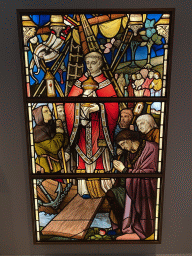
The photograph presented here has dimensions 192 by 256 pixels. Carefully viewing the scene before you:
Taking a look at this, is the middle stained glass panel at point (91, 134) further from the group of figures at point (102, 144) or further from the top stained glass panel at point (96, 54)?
the top stained glass panel at point (96, 54)

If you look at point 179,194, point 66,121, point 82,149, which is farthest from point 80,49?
point 179,194

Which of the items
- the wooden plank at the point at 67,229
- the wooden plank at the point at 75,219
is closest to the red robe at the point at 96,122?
the wooden plank at the point at 75,219

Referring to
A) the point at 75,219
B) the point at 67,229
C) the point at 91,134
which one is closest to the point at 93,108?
the point at 91,134

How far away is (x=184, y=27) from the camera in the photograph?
82.0 inches

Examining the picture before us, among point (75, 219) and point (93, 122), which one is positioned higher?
point (93, 122)

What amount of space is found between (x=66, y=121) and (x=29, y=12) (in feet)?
3.20

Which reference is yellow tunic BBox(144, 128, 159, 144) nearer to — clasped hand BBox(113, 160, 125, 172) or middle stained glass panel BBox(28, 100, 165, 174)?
middle stained glass panel BBox(28, 100, 165, 174)

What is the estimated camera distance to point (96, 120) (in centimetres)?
223

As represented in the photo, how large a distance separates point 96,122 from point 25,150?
735 mm

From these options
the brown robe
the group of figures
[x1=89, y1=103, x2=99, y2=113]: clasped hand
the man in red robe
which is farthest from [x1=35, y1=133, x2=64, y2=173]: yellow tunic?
the brown robe

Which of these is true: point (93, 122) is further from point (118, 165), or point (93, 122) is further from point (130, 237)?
point (130, 237)

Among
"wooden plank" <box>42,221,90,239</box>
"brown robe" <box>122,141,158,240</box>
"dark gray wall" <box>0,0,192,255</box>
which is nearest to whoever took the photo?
"dark gray wall" <box>0,0,192,255</box>

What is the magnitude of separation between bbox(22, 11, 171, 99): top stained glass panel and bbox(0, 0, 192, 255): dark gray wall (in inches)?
3.9

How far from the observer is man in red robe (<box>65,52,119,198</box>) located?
2.17m
